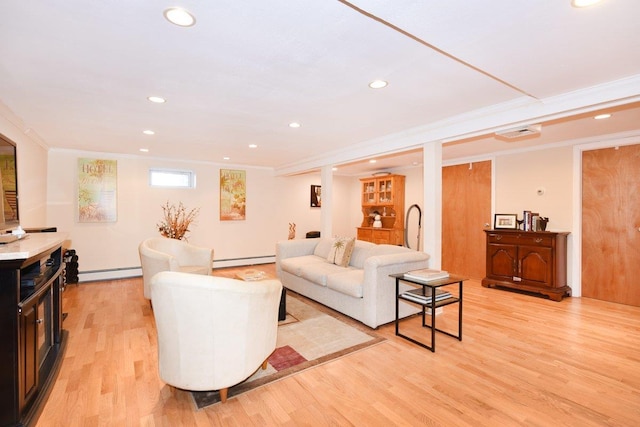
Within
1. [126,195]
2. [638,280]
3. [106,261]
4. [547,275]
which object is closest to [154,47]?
[126,195]

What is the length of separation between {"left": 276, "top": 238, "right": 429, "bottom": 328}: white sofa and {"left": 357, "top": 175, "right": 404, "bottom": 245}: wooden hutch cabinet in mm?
2449

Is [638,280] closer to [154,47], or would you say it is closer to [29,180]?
[154,47]

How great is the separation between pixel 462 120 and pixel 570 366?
2.44 m

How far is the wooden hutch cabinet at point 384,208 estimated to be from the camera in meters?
6.89

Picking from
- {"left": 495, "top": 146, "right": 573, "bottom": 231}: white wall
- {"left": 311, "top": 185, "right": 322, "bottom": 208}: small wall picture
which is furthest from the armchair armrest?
{"left": 495, "top": 146, "right": 573, "bottom": 231}: white wall

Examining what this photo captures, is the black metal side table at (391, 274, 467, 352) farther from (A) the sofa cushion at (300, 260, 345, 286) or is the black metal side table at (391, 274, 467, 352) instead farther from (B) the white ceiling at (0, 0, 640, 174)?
(B) the white ceiling at (0, 0, 640, 174)

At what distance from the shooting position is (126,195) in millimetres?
5699

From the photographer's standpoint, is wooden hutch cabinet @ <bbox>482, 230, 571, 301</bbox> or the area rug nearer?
the area rug

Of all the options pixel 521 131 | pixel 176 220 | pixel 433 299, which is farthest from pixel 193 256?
pixel 521 131

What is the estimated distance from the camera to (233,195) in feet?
22.3

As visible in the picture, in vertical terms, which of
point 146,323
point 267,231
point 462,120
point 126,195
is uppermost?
point 462,120

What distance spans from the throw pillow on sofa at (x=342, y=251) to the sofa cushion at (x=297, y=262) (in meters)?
0.25

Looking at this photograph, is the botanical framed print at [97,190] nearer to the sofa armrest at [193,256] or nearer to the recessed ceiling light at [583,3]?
the sofa armrest at [193,256]

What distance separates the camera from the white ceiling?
1.60 meters
